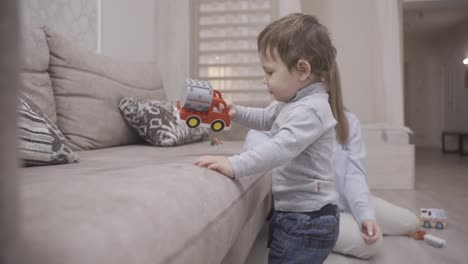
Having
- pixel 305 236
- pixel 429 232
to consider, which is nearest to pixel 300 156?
pixel 305 236

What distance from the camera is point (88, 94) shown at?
1528 mm

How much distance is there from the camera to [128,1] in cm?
273

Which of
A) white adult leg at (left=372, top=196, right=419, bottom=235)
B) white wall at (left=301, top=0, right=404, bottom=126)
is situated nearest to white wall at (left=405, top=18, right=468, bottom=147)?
white wall at (left=301, top=0, right=404, bottom=126)

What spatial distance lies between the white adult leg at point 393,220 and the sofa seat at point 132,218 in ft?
3.70

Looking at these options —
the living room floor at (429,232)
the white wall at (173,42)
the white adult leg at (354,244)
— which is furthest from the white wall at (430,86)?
the white adult leg at (354,244)

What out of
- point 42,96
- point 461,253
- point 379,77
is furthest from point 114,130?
point 379,77

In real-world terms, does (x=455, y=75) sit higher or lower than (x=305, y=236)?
higher

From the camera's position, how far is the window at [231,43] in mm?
2689

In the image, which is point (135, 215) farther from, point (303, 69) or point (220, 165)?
point (303, 69)

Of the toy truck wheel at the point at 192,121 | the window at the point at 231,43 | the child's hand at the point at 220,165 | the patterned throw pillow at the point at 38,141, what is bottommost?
the child's hand at the point at 220,165

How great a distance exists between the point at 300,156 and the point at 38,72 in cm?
94

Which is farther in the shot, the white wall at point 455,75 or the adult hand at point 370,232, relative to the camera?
the white wall at point 455,75

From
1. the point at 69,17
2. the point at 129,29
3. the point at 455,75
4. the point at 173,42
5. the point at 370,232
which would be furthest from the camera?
the point at 455,75

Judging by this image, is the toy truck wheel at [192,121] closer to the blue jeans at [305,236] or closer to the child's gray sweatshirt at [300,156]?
the child's gray sweatshirt at [300,156]
